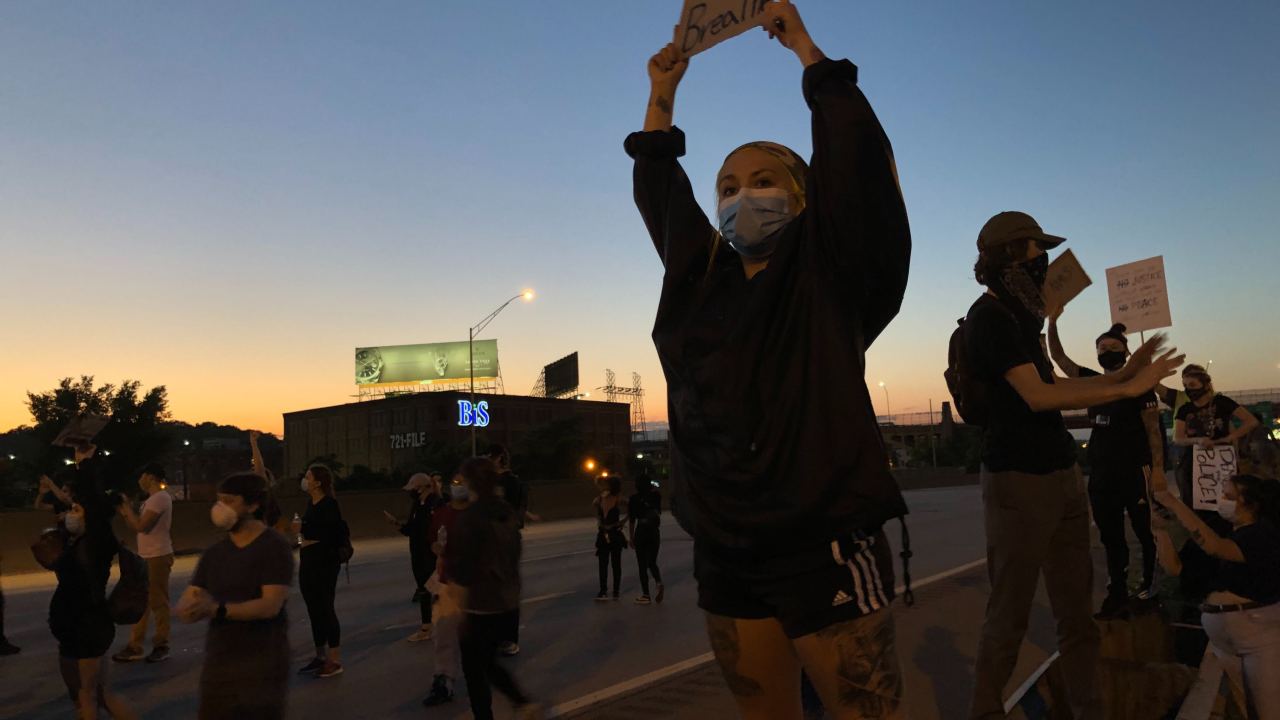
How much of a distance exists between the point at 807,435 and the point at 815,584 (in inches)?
11.8

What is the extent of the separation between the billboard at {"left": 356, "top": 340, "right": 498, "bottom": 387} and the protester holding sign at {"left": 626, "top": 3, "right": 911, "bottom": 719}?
294ft

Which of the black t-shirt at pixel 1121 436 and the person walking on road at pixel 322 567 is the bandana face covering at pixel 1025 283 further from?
the person walking on road at pixel 322 567

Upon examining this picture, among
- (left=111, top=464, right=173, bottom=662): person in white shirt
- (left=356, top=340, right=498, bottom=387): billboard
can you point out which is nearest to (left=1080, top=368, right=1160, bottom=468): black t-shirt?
(left=111, top=464, right=173, bottom=662): person in white shirt

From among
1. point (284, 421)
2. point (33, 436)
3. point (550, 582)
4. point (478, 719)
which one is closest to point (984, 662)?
point (478, 719)

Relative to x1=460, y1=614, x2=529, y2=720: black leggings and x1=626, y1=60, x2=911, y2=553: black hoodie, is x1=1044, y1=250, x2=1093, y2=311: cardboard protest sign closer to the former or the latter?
x1=626, y1=60, x2=911, y2=553: black hoodie

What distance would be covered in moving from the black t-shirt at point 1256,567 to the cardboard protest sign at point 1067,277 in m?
1.54

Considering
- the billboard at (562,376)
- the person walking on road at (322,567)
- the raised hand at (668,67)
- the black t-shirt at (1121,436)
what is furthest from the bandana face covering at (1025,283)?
the billboard at (562,376)

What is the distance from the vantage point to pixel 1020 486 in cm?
354

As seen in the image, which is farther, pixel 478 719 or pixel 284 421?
pixel 284 421

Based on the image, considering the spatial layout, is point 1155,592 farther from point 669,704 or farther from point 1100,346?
point 669,704

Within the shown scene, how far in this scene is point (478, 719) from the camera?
5.36 m

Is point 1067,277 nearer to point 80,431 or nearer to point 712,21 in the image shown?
point 712,21

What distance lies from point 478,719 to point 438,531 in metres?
2.27

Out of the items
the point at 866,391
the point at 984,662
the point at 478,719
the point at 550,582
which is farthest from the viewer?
the point at 550,582
